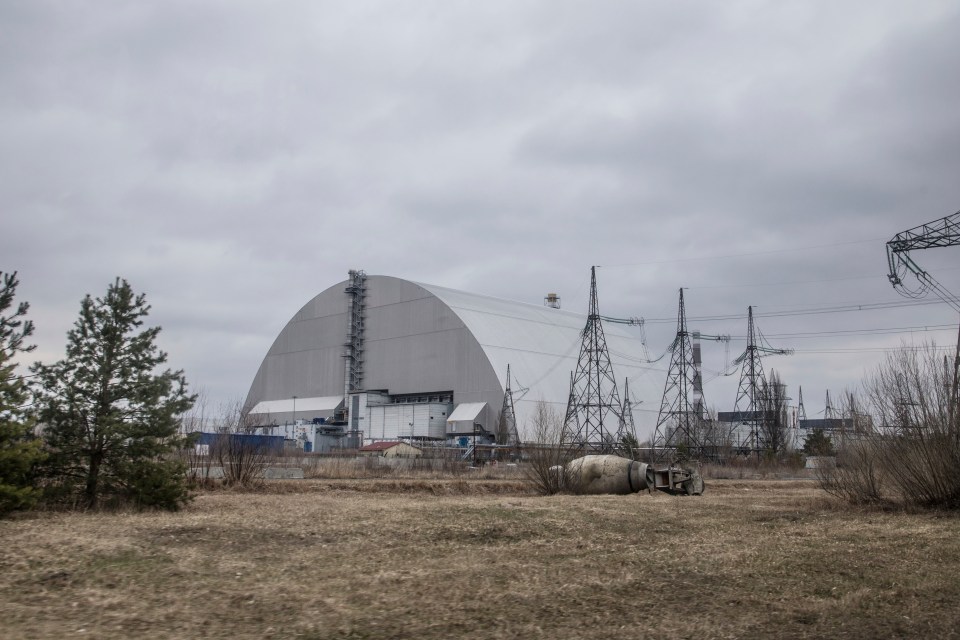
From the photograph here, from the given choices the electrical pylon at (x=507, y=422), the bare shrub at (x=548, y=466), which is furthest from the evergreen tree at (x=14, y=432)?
the electrical pylon at (x=507, y=422)

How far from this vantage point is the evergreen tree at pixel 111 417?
18484mm

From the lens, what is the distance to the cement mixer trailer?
105 ft

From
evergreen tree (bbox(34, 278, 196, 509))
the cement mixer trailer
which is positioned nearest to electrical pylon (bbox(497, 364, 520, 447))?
the cement mixer trailer

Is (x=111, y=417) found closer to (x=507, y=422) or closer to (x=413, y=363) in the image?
(x=507, y=422)

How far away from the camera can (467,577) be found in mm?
11445

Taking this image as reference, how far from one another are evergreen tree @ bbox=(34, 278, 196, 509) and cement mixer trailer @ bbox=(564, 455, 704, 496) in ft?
54.0

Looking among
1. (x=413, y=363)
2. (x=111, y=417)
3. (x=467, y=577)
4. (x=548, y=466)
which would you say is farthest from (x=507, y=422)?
(x=467, y=577)

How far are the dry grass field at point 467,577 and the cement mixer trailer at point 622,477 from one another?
12.9 m

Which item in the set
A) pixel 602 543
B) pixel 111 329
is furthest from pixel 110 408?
pixel 602 543

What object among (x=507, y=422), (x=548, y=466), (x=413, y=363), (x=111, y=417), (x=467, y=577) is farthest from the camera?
(x=413, y=363)

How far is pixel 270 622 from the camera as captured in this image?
8.77 meters

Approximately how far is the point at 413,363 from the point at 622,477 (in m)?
53.7

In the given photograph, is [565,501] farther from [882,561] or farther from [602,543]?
[882,561]

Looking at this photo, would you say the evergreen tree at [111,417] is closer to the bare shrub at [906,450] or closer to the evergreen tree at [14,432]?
the evergreen tree at [14,432]
